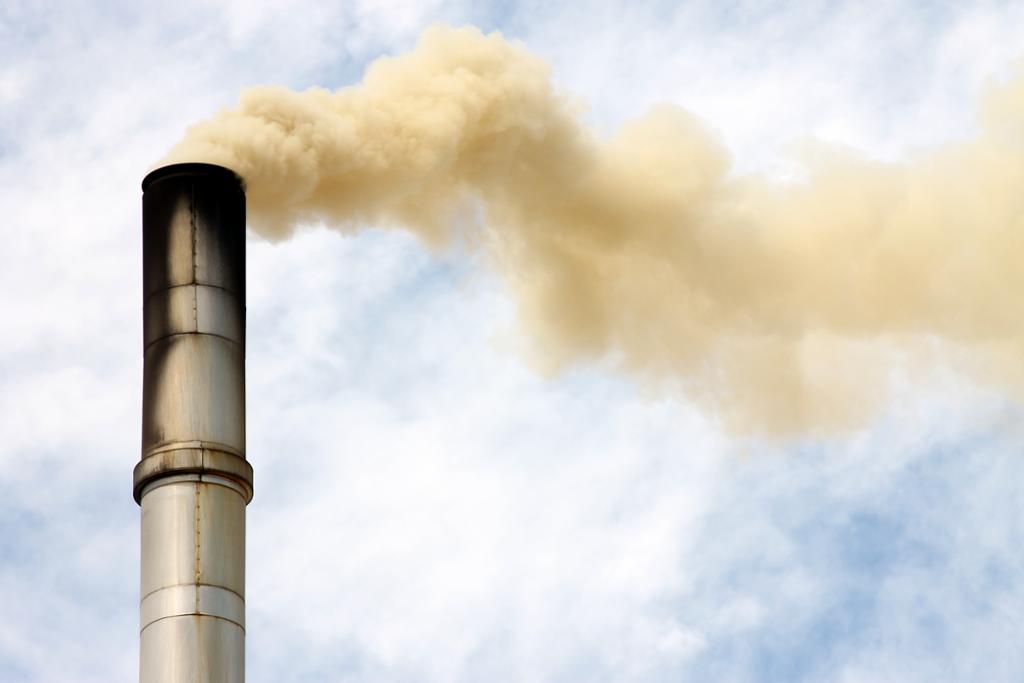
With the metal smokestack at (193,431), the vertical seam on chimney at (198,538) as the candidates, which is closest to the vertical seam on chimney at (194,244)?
Result: the metal smokestack at (193,431)

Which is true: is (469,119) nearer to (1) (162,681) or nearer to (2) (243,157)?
(2) (243,157)

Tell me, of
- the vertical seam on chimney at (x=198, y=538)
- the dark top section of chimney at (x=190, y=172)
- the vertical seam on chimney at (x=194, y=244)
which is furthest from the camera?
the dark top section of chimney at (x=190, y=172)

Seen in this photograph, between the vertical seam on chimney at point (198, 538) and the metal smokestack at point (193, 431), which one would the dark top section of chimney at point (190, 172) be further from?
the vertical seam on chimney at point (198, 538)

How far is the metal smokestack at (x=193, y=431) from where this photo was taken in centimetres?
2231

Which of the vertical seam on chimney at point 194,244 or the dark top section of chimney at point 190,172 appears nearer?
the vertical seam on chimney at point 194,244

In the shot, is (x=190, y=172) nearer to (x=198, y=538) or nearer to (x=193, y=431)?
(x=193, y=431)

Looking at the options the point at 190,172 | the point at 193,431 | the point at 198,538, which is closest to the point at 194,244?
the point at 190,172

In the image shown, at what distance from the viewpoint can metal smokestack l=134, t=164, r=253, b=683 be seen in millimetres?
22312

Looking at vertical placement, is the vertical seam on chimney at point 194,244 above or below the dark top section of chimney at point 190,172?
below

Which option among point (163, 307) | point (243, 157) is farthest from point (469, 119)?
point (163, 307)

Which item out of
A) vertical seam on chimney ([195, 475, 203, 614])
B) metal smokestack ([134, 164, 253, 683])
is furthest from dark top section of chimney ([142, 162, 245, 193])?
vertical seam on chimney ([195, 475, 203, 614])

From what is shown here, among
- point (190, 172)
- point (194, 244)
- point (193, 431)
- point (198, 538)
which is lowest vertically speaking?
point (198, 538)

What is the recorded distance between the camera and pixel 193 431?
2317 cm

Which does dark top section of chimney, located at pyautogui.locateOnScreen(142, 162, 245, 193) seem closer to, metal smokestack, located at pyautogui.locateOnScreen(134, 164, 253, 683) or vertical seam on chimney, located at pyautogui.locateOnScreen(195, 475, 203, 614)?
metal smokestack, located at pyautogui.locateOnScreen(134, 164, 253, 683)
